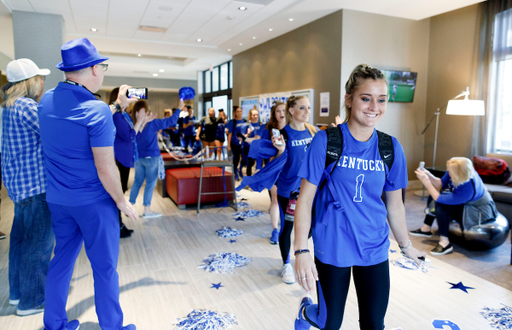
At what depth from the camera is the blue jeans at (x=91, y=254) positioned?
6.13 ft

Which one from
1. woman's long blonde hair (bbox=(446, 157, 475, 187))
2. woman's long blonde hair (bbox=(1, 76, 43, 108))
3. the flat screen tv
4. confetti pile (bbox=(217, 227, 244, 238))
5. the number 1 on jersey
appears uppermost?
the flat screen tv

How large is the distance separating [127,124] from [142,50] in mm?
7811

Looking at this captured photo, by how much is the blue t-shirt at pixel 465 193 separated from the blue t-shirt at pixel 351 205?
8.40 ft

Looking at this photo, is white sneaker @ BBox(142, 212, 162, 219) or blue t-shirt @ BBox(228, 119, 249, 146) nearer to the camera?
white sneaker @ BBox(142, 212, 162, 219)

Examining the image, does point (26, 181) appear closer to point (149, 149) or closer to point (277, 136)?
point (277, 136)

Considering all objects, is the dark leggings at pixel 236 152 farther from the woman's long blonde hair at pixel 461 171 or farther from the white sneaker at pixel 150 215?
the woman's long blonde hair at pixel 461 171

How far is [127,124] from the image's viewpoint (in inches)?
152

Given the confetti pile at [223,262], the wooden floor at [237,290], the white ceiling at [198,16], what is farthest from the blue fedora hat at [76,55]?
the white ceiling at [198,16]

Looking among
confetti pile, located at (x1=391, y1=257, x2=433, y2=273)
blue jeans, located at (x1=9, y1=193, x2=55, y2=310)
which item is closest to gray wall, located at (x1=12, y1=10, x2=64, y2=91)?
blue jeans, located at (x1=9, y1=193, x2=55, y2=310)

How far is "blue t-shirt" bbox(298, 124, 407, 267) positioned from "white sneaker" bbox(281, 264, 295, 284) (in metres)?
1.46

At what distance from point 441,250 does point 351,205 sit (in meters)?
2.83

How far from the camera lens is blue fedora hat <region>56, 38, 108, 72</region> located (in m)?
1.77

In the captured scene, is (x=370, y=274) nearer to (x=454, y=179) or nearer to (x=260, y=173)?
(x=260, y=173)

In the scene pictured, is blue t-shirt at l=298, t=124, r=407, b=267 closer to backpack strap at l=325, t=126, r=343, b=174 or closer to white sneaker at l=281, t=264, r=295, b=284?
backpack strap at l=325, t=126, r=343, b=174
